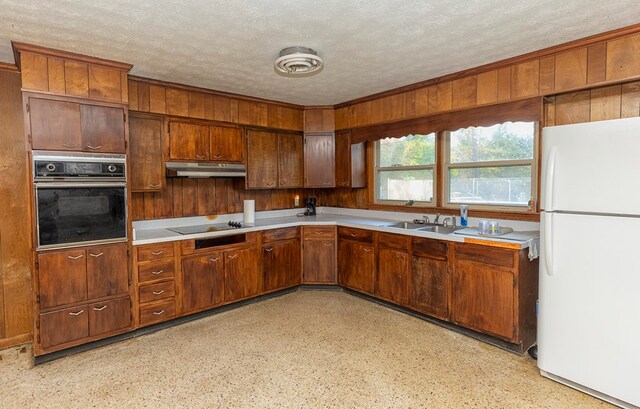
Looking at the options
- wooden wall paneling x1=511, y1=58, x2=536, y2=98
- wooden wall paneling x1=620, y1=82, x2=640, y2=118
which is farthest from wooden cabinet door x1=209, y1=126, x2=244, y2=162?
wooden wall paneling x1=620, y1=82, x2=640, y2=118

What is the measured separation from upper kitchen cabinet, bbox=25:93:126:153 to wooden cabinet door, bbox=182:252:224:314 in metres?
1.32

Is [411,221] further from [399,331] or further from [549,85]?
[549,85]

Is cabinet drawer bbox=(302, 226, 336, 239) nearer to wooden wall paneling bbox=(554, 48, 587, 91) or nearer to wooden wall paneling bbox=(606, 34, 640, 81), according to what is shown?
wooden wall paneling bbox=(554, 48, 587, 91)

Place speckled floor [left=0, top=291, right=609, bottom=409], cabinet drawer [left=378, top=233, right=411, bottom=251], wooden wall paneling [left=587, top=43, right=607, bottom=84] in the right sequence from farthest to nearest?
cabinet drawer [left=378, top=233, right=411, bottom=251], wooden wall paneling [left=587, top=43, right=607, bottom=84], speckled floor [left=0, top=291, right=609, bottom=409]

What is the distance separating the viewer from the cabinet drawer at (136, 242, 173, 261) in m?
3.29

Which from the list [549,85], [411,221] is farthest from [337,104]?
[549,85]

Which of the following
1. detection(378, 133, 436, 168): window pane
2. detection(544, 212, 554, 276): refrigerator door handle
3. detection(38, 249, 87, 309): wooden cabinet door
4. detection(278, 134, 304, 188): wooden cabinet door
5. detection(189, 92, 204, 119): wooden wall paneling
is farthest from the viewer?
detection(278, 134, 304, 188): wooden cabinet door

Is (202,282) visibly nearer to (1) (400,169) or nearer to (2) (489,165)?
(1) (400,169)

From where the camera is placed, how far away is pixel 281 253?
4.37 m

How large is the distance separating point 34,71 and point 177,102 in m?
1.24

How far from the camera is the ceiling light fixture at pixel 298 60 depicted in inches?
106

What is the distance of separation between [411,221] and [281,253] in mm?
1671

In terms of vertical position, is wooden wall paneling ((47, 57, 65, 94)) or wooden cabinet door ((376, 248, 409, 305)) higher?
wooden wall paneling ((47, 57, 65, 94))

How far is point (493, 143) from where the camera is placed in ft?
11.8
